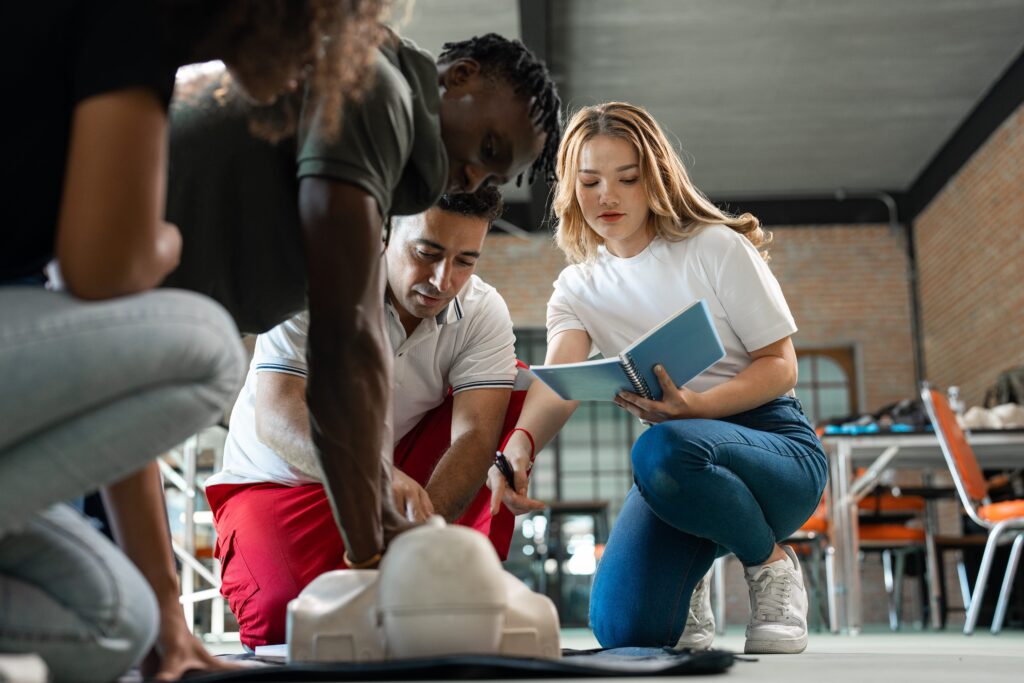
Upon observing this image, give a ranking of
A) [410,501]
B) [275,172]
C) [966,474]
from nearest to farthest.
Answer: [275,172] < [410,501] < [966,474]

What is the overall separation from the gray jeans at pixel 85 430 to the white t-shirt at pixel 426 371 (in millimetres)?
1116

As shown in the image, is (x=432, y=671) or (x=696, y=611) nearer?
(x=432, y=671)

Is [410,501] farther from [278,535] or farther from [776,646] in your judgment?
[776,646]

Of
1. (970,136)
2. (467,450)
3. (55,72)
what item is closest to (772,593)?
(467,450)

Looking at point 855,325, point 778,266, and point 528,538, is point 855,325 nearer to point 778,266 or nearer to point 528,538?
point 778,266

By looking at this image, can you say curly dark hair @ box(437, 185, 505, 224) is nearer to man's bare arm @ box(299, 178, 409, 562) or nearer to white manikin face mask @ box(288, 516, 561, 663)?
man's bare arm @ box(299, 178, 409, 562)

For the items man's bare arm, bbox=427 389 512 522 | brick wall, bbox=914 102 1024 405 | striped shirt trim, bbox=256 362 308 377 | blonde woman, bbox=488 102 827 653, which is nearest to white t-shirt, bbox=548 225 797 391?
blonde woman, bbox=488 102 827 653

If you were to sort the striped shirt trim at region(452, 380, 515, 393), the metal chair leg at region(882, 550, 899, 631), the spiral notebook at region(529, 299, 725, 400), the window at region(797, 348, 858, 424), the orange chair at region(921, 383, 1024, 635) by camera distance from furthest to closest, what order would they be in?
1. the window at region(797, 348, 858, 424)
2. the metal chair leg at region(882, 550, 899, 631)
3. the orange chair at region(921, 383, 1024, 635)
4. the striped shirt trim at region(452, 380, 515, 393)
5. the spiral notebook at region(529, 299, 725, 400)

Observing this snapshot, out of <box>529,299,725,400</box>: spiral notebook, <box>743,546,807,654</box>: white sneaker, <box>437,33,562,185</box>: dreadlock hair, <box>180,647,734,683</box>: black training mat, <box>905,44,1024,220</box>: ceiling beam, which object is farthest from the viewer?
<box>905,44,1024,220</box>: ceiling beam

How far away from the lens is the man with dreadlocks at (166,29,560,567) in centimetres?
117

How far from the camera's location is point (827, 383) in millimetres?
9547

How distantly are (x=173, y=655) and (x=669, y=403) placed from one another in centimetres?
113

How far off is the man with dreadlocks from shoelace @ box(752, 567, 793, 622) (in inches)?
42.0

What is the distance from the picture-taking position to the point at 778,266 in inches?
374
